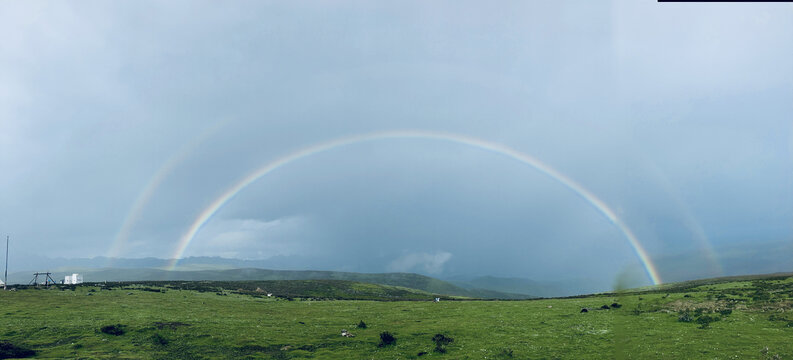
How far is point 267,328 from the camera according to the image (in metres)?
50.8

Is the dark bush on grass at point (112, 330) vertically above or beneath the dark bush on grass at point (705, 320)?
beneath

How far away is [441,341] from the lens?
4272cm

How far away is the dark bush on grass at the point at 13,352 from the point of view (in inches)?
1461

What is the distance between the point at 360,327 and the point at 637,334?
2998cm

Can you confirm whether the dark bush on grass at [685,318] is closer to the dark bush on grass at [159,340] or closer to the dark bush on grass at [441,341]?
the dark bush on grass at [441,341]

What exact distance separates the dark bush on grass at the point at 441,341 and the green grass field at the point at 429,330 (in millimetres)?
578

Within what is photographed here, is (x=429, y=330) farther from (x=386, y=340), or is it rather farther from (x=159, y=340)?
(x=159, y=340)

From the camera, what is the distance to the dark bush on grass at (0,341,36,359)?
37100mm

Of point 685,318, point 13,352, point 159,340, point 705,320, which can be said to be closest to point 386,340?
point 159,340

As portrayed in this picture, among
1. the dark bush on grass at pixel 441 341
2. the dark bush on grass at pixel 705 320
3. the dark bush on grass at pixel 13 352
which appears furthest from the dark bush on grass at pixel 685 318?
the dark bush on grass at pixel 13 352

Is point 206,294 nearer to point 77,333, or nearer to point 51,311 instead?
point 51,311

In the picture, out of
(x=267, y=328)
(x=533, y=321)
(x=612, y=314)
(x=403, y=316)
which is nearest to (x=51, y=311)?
(x=267, y=328)

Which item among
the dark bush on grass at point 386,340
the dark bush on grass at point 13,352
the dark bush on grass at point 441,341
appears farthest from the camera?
the dark bush on grass at point 386,340

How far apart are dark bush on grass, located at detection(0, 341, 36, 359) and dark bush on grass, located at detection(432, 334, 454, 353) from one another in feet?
122
